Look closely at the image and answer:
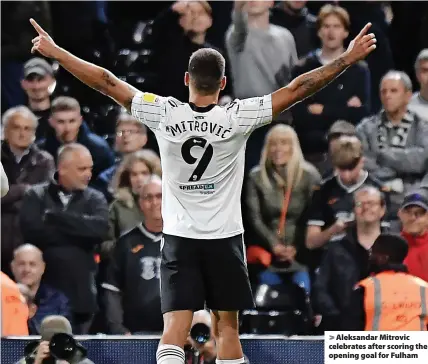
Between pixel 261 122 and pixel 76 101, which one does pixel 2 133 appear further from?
pixel 261 122

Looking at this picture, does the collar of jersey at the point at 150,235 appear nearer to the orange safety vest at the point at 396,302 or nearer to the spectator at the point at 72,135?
the spectator at the point at 72,135

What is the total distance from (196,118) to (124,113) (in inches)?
173

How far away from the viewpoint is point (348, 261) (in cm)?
879

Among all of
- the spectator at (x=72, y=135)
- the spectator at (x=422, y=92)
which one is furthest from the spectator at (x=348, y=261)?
the spectator at (x=72, y=135)

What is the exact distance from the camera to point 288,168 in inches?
357

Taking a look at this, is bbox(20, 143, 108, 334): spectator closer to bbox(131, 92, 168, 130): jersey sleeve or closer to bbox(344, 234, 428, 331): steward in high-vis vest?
bbox(344, 234, 428, 331): steward in high-vis vest

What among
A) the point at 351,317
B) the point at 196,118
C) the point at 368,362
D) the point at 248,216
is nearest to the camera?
the point at 196,118

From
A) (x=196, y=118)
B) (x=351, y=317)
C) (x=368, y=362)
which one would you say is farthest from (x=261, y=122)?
(x=351, y=317)

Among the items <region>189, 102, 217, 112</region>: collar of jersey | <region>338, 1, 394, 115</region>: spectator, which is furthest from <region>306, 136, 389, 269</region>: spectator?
<region>189, 102, 217, 112</region>: collar of jersey

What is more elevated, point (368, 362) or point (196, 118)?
point (196, 118)

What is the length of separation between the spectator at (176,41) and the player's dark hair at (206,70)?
420 centimetres

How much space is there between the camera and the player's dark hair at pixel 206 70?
4.96 m

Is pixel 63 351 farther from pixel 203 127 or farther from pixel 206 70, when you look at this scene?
pixel 206 70

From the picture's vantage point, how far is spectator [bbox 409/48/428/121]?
30.0 ft
